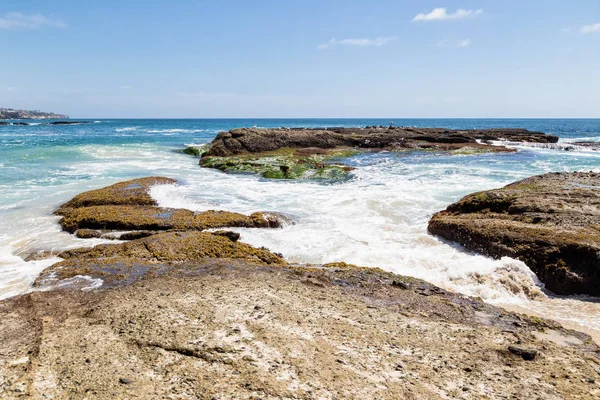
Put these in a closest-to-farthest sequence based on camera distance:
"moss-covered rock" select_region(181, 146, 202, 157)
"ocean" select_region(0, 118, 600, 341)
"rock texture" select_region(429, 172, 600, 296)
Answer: "ocean" select_region(0, 118, 600, 341), "rock texture" select_region(429, 172, 600, 296), "moss-covered rock" select_region(181, 146, 202, 157)

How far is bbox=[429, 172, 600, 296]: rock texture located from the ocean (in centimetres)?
39

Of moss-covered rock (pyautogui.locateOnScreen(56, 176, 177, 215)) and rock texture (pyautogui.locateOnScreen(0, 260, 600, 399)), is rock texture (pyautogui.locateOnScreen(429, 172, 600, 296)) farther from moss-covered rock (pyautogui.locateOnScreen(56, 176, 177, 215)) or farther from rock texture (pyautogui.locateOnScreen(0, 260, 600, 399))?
moss-covered rock (pyautogui.locateOnScreen(56, 176, 177, 215))

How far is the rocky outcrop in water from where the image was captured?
24750mm

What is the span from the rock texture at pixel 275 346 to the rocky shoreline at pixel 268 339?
0.05ft

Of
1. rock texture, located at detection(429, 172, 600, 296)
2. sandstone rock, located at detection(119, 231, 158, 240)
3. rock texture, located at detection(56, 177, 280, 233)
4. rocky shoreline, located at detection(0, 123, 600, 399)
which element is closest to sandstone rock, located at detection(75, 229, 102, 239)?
rock texture, located at detection(56, 177, 280, 233)

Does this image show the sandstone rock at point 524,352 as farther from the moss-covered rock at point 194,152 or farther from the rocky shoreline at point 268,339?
the moss-covered rock at point 194,152

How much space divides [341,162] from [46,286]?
2448 centimetres

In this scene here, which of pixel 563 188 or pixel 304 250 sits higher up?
pixel 563 188

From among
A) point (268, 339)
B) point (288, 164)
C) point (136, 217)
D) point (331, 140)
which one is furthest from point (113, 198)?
point (331, 140)

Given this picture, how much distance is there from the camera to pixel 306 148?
34.7 meters

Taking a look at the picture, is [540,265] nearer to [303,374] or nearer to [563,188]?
[563,188]

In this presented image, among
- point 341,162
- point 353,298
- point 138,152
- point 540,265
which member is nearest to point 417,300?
point 353,298

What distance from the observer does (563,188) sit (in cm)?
1307

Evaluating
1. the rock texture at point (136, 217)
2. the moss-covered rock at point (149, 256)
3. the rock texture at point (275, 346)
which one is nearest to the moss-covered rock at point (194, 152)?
the rock texture at point (136, 217)
